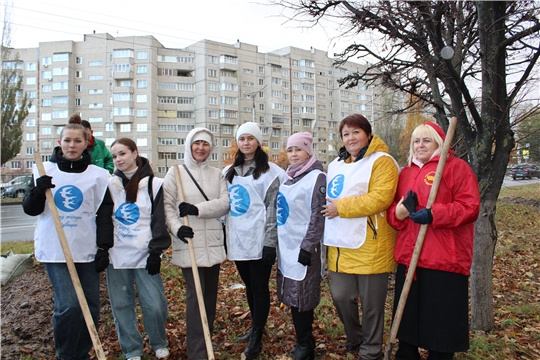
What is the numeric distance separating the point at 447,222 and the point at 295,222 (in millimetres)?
1275

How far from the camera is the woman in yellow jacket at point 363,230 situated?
10.6 ft

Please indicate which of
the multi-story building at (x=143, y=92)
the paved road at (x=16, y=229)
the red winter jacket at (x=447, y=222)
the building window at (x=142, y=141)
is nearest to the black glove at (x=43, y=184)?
the red winter jacket at (x=447, y=222)

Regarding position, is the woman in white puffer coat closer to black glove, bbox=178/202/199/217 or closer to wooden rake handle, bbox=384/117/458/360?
black glove, bbox=178/202/199/217

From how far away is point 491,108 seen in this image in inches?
160

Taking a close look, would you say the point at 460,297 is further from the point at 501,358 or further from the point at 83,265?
the point at 83,265

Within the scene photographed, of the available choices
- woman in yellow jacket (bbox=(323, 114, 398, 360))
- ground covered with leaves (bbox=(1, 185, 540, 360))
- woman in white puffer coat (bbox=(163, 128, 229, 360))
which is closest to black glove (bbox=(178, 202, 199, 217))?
woman in white puffer coat (bbox=(163, 128, 229, 360))

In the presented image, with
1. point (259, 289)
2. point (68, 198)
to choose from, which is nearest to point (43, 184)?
point (68, 198)

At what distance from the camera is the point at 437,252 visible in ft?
9.82

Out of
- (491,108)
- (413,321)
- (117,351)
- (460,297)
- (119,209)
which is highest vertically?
(491,108)

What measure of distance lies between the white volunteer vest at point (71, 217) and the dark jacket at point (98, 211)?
45mm

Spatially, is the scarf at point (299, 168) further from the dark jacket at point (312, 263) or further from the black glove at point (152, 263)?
the black glove at point (152, 263)

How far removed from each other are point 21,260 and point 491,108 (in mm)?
6472

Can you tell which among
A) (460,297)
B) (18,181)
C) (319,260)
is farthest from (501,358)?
(18,181)

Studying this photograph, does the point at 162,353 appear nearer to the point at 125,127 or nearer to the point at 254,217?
the point at 254,217
